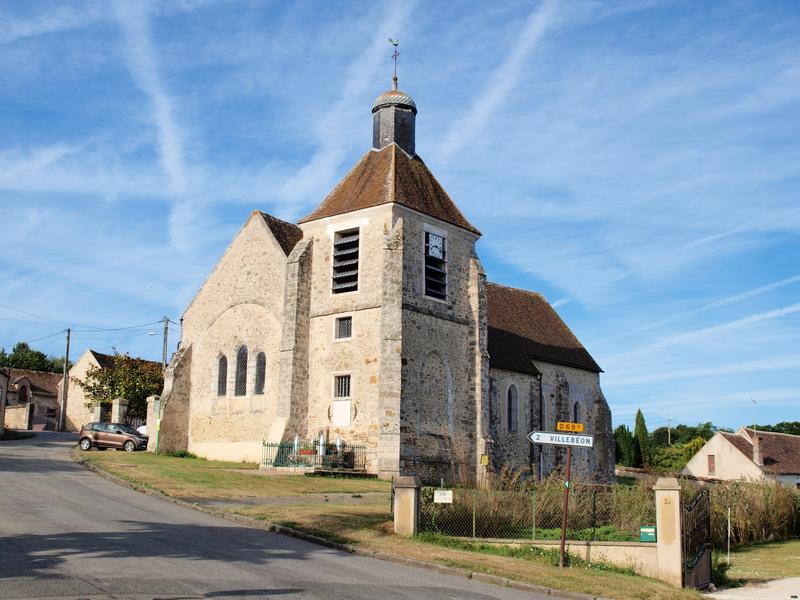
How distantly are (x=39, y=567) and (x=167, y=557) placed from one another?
197 centimetres

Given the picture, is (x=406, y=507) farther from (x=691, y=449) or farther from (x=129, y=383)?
(x=691, y=449)

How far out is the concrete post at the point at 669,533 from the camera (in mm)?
15680

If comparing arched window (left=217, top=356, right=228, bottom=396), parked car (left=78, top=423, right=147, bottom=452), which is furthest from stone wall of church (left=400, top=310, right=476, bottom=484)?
parked car (left=78, top=423, right=147, bottom=452)

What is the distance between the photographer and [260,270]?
1344 inches

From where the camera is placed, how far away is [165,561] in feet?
41.5

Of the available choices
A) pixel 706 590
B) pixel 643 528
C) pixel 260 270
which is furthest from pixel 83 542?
pixel 260 270

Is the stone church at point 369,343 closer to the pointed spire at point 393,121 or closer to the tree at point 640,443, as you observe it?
the pointed spire at point 393,121

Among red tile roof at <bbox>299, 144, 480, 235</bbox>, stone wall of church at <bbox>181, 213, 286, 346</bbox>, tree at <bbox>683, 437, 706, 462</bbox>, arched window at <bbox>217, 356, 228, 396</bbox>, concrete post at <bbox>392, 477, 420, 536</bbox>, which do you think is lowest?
concrete post at <bbox>392, 477, 420, 536</bbox>

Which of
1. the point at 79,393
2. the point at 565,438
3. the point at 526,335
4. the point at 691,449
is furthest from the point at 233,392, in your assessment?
the point at 691,449

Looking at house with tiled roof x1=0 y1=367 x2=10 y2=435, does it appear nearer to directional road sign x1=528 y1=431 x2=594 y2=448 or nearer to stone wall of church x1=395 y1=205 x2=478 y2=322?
stone wall of church x1=395 y1=205 x2=478 y2=322

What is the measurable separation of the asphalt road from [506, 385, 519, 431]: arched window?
63.5 feet

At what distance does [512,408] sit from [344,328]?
30.1ft

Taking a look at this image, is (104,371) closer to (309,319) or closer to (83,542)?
(309,319)

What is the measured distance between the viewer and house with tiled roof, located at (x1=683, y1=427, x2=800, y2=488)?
51.1 m
